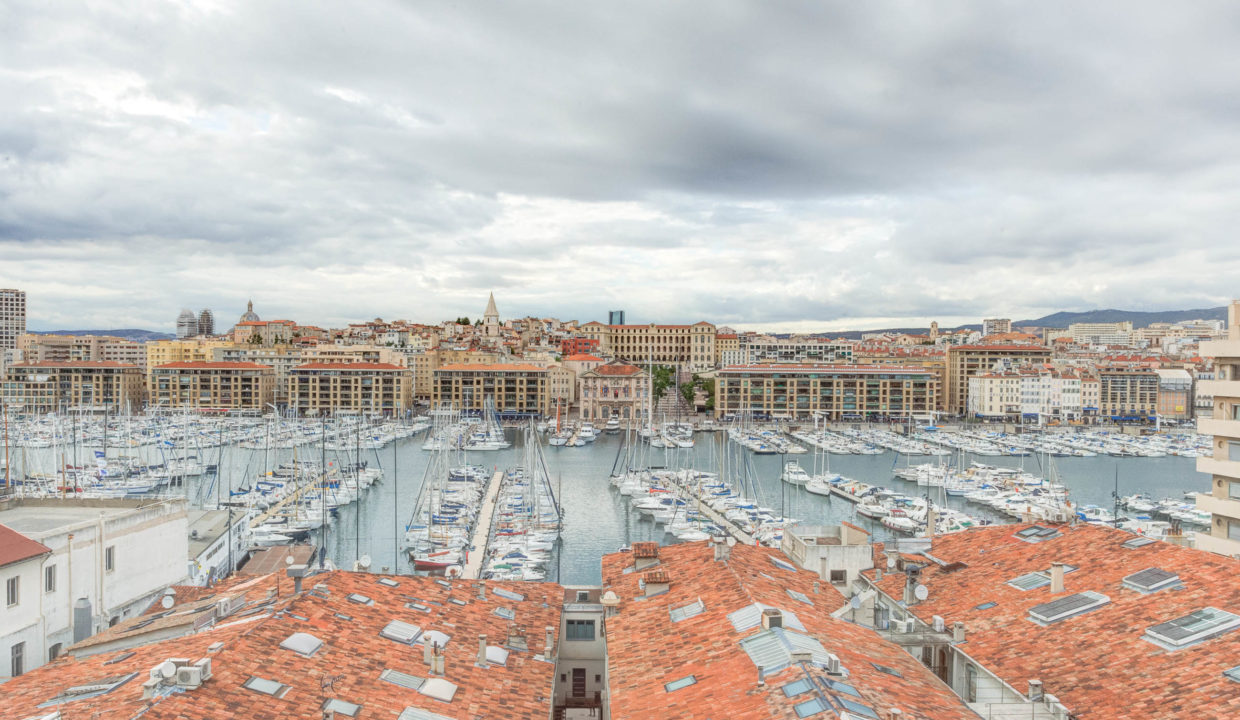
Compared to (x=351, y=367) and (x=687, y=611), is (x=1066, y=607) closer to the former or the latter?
(x=687, y=611)

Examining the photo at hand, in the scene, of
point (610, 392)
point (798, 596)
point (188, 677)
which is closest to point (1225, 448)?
point (798, 596)

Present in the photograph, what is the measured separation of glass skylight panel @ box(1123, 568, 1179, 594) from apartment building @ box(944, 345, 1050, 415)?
8721 centimetres

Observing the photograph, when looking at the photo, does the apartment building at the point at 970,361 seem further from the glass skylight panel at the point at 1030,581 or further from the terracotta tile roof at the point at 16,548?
the terracotta tile roof at the point at 16,548

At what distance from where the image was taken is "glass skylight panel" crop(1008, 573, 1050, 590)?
12617mm

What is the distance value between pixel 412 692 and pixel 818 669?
4.36 metres

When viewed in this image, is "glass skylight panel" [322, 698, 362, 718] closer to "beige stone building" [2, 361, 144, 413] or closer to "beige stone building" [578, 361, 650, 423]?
"beige stone building" [578, 361, 650, 423]

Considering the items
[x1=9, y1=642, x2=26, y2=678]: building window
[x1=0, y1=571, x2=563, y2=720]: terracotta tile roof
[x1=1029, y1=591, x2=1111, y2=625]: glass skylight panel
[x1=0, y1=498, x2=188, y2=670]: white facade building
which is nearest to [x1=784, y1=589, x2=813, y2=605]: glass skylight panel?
[x1=1029, y1=591, x2=1111, y2=625]: glass skylight panel

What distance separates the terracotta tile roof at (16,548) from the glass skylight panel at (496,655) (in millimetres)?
6750

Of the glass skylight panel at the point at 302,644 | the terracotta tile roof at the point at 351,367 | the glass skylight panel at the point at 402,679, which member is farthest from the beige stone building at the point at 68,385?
the glass skylight panel at the point at 402,679

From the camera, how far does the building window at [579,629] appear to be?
13523 millimetres

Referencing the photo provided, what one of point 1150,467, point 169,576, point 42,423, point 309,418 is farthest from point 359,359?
point 169,576

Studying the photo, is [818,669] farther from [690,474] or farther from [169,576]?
[690,474]

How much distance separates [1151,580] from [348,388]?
84.1m

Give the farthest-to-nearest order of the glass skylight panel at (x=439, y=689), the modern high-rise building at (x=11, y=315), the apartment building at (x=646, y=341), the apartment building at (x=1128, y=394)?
the modern high-rise building at (x=11, y=315) → the apartment building at (x=646, y=341) → the apartment building at (x=1128, y=394) → the glass skylight panel at (x=439, y=689)
